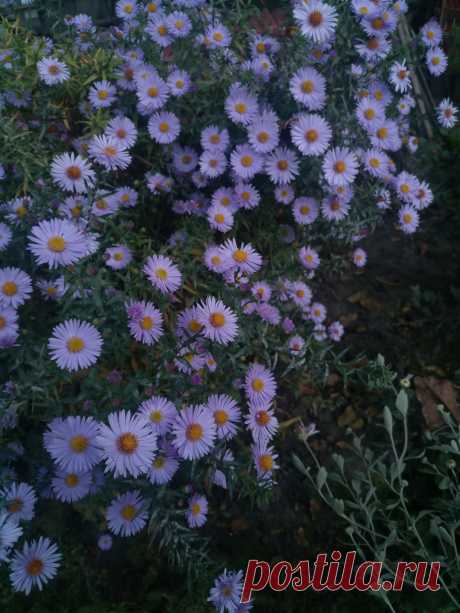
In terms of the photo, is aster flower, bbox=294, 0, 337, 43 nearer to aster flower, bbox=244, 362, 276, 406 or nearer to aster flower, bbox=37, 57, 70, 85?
aster flower, bbox=37, 57, 70, 85

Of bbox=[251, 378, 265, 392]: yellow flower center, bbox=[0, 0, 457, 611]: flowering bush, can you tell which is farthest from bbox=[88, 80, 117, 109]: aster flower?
bbox=[251, 378, 265, 392]: yellow flower center

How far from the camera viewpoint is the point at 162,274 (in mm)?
1885

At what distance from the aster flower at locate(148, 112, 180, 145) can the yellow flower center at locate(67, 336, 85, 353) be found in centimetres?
103

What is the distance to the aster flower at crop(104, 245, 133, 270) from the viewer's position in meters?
2.00

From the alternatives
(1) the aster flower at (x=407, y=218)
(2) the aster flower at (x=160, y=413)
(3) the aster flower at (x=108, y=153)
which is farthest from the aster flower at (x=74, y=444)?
(1) the aster flower at (x=407, y=218)

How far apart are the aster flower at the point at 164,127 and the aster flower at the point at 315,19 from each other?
1.95ft

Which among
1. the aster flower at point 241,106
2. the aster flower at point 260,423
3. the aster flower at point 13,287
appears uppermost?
the aster flower at point 241,106

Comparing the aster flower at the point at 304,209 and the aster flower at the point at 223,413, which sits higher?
the aster flower at the point at 304,209

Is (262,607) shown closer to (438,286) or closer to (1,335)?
(1,335)

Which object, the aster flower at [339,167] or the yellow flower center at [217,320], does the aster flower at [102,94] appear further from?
the yellow flower center at [217,320]

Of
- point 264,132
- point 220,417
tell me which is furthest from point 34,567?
point 264,132

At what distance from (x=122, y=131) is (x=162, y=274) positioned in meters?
0.74

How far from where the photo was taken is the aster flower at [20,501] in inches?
61.6

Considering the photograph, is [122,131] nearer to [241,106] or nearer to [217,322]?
[241,106]
